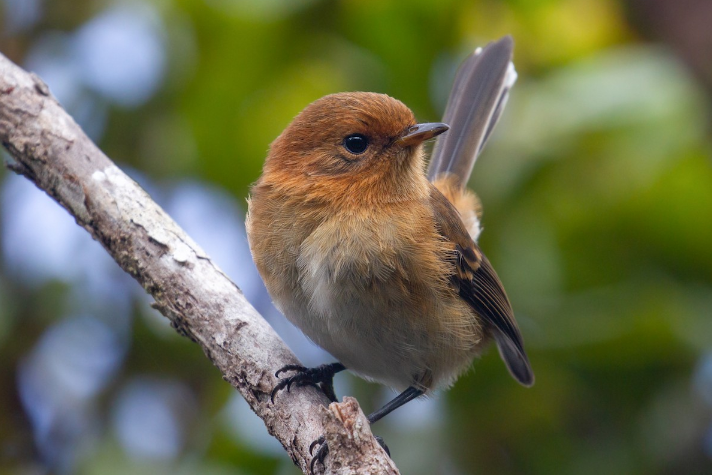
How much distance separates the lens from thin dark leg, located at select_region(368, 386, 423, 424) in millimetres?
3725

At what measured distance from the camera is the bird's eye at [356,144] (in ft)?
12.1

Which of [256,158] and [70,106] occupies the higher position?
[70,106]

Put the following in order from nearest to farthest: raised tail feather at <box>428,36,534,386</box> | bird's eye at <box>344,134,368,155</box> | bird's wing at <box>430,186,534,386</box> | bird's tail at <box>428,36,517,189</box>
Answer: bird's eye at <box>344,134,368,155</box> < bird's wing at <box>430,186,534,386</box> < raised tail feather at <box>428,36,534,386</box> < bird's tail at <box>428,36,517,189</box>

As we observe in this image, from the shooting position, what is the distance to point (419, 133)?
3.63m

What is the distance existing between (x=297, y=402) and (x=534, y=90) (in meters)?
2.29

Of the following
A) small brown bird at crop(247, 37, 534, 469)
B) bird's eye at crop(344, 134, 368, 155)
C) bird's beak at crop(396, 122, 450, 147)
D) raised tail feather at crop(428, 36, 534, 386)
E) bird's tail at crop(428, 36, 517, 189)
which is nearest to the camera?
small brown bird at crop(247, 37, 534, 469)

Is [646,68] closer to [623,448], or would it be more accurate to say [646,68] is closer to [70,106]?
[623,448]

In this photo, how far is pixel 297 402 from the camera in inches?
123

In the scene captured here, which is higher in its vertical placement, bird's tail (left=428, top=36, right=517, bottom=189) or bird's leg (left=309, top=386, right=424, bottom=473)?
bird's tail (left=428, top=36, right=517, bottom=189)

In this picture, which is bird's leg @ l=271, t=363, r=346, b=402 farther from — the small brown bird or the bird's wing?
the bird's wing

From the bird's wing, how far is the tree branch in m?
1.07

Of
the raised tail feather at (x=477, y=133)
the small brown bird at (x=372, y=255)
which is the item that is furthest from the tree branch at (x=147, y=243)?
the raised tail feather at (x=477, y=133)

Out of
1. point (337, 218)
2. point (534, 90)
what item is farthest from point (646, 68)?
point (337, 218)

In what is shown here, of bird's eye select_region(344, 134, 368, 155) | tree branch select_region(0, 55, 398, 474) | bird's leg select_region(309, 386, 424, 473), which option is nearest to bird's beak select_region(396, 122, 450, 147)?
bird's eye select_region(344, 134, 368, 155)
